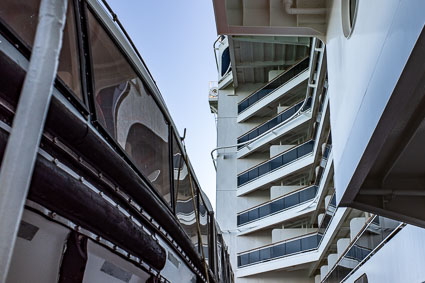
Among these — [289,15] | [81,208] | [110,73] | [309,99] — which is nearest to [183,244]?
[110,73]

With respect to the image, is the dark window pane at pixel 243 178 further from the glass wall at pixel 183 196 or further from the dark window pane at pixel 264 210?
the glass wall at pixel 183 196

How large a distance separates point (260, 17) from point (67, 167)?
18.6 ft

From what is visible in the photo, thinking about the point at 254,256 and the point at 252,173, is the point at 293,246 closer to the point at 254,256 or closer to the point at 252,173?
the point at 254,256

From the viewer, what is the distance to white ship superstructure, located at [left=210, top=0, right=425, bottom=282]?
12.4 ft

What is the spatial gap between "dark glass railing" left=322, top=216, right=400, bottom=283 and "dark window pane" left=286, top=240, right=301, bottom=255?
8.52 metres

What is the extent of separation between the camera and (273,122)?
28297 millimetres

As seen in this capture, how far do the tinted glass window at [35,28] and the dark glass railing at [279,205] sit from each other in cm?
2189

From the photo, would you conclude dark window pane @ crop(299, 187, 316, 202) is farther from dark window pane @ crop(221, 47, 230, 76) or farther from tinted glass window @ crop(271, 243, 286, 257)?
dark window pane @ crop(221, 47, 230, 76)

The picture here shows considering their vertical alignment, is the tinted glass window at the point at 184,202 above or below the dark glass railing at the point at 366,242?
below

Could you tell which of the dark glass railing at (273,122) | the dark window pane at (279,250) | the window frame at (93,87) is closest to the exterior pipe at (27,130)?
the window frame at (93,87)

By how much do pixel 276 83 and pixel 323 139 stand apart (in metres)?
8.04

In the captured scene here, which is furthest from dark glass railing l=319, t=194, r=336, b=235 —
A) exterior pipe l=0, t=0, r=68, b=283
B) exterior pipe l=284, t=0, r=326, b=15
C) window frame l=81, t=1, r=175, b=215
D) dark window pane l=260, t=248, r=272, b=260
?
exterior pipe l=0, t=0, r=68, b=283

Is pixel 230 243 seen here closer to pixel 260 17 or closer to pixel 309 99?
pixel 309 99

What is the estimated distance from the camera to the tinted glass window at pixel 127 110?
9.46 feet
